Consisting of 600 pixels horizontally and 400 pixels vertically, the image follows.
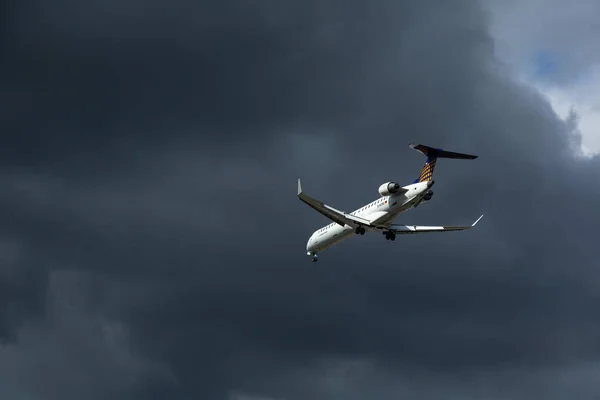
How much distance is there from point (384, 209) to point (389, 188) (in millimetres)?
3889

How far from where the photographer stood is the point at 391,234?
168m

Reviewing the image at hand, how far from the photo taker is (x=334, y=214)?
531ft

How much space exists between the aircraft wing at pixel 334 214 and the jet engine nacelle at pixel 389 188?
558cm

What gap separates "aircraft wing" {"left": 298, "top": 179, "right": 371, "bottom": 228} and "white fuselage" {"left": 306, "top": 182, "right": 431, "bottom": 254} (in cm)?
127

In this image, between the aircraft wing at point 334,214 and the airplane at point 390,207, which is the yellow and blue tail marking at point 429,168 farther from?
the aircraft wing at point 334,214

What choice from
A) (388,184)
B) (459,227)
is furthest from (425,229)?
(388,184)

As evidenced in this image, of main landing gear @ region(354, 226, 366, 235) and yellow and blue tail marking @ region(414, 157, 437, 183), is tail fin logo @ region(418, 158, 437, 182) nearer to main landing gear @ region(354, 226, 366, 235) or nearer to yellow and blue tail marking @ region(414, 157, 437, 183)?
yellow and blue tail marking @ region(414, 157, 437, 183)

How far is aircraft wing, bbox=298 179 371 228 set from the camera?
158 meters

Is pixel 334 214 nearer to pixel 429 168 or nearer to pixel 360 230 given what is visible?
pixel 360 230

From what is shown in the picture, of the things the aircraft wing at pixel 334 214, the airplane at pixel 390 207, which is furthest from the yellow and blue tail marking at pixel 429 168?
the aircraft wing at pixel 334 214

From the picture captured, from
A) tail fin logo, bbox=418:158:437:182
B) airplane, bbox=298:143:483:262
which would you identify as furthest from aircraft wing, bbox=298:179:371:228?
tail fin logo, bbox=418:158:437:182

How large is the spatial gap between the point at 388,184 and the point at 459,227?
1536 cm

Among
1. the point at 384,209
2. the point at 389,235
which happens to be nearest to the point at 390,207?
the point at 384,209

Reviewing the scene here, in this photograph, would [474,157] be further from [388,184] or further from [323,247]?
[323,247]
